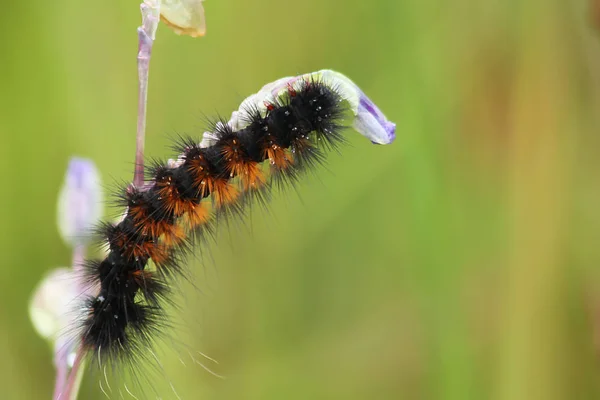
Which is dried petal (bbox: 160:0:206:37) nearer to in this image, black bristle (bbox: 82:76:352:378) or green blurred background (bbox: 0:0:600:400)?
black bristle (bbox: 82:76:352:378)

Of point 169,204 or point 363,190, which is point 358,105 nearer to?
point 169,204

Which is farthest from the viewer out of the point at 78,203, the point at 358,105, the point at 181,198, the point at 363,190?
the point at 363,190

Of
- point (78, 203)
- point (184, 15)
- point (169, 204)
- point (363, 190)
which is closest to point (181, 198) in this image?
point (169, 204)

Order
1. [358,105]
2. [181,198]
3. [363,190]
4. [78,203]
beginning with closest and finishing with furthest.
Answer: [358,105] < [78,203] < [181,198] < [363,190]

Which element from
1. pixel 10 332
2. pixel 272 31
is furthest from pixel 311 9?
pixel 10 332

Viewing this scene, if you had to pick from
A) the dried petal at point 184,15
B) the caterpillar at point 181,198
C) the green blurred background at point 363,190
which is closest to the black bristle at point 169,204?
the caterpillar at point 181,198

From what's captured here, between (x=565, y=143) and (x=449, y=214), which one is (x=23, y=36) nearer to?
(x=449, y=214)
